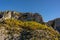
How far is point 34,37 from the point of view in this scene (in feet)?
77.6

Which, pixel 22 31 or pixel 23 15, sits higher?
pixel 23 15

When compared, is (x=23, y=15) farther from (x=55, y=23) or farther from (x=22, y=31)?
(x=22, y=31)

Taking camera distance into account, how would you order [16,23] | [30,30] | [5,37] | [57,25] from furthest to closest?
[57,25] → [16,23] → [30,30] → [5,37]

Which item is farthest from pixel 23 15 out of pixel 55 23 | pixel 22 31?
pixel 22 31

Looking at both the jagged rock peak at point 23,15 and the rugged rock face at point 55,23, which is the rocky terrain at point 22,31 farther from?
the rugged rock face at point 55,23

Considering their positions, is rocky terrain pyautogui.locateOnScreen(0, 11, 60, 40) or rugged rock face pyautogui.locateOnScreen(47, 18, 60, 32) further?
rugged rock face pyautogui.locateOnScreen(47, 18, 60, 32)

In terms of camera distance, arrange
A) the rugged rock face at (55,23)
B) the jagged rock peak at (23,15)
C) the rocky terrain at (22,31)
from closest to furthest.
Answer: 1. the rocky terrain at (22,31)
2. the jagged rock peak at (23,15)
3. the rugged rock face at (55,23)

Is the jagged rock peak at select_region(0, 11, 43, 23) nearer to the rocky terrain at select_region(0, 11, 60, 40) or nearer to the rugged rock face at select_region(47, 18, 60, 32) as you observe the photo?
the rocky terrain at select_region(0, 11, 60, 40)

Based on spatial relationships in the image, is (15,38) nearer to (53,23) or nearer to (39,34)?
(39,34)

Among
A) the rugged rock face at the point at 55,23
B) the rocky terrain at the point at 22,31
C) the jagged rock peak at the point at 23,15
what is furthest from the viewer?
the rugged rock face at the point at 55,23

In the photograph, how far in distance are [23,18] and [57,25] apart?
8321mm

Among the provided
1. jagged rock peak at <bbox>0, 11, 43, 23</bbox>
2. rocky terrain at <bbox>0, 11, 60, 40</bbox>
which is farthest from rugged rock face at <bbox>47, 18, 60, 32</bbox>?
rocky terrain at <bbox>0, 11, 60, 40</bbox>

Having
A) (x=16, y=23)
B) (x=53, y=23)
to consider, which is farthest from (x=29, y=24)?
(x=53, y=23)

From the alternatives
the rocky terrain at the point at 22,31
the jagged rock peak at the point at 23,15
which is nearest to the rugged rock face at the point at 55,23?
the jagged rock peak at the point at 23,15
